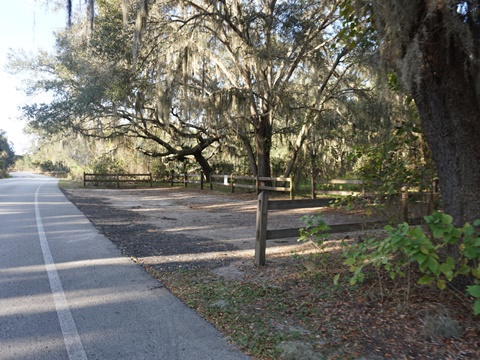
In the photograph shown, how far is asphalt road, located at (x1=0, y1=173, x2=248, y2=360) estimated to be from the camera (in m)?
3.44

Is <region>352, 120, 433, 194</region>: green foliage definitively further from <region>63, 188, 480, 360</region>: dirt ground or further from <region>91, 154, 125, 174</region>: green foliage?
<region>91, 154, 125, 174</region>: green foliage

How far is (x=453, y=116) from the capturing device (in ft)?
13.4

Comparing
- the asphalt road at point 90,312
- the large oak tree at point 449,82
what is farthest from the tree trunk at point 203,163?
the large oak tree at point 449,82

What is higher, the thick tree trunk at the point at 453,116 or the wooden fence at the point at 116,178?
the thick tree trunk at the point at 453,116

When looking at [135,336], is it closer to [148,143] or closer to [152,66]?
[152,66]

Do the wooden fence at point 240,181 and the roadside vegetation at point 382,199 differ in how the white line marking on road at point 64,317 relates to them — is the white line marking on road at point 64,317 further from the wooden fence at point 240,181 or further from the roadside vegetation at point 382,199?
the wooden fence at point 240,181

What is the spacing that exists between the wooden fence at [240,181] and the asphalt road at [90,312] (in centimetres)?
1226

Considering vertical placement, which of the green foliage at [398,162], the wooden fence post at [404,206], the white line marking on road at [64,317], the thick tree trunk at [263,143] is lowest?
the white line marking on road at [64,317]

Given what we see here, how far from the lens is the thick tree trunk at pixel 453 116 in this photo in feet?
13.1

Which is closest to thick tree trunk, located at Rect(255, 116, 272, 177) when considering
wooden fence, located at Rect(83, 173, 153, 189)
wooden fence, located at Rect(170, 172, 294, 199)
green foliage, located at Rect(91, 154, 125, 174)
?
wooden fence, located at Rect(170, 172, 294, 199)

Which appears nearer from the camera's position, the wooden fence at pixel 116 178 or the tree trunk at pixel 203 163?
the tree trunk at pixel 203 163

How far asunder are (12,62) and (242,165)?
16621mm

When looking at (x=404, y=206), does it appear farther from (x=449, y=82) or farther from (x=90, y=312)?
(x=90, y=312)

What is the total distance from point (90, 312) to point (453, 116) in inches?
178
